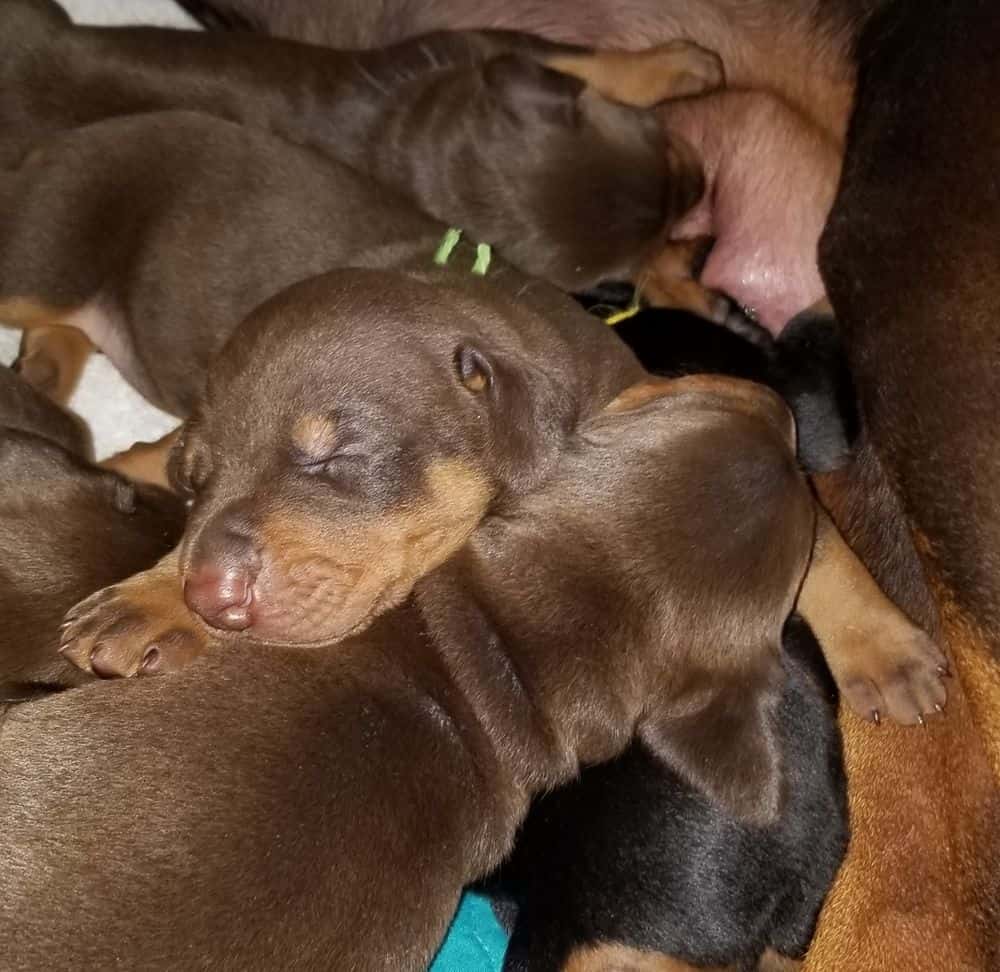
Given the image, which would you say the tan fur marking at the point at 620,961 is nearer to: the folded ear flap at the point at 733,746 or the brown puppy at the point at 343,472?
the folded ear flap at the point at 733,746

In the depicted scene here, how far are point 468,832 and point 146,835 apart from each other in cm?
45

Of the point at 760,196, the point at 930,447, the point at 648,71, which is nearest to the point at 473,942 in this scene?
the point at 930,447

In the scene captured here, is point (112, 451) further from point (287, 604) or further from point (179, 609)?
point (287, 604)

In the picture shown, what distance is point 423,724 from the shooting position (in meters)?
1.91

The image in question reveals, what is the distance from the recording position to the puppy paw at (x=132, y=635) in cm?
190

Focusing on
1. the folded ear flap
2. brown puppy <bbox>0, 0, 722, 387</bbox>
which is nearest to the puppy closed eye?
brown puppy <bbox>0, 0, 722, 387</bbox>

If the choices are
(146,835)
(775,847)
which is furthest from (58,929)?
(775,847)

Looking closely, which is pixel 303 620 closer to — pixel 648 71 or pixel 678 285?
pixel 678 285

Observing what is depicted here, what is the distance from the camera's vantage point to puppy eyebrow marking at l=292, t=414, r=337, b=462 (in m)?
1.92

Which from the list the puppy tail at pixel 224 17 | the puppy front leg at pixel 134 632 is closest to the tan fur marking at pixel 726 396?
the puppy front leg at pixel 134 632

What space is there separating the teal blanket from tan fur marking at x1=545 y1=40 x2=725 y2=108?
1569mm

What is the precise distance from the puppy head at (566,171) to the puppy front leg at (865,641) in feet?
2.36

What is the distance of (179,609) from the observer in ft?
6.46

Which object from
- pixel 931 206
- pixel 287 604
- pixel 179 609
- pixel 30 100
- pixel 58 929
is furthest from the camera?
pixel 30 100
